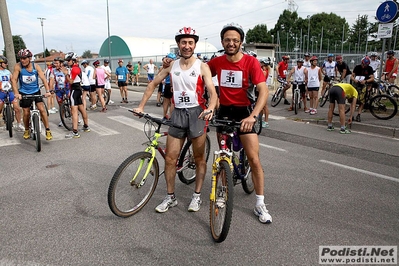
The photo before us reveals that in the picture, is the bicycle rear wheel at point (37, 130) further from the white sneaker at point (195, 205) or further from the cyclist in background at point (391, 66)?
the cyclist in background at point (391, 66)

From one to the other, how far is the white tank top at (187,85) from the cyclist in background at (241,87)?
0.26 metres

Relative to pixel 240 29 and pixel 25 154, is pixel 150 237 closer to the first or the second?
pixel 240 29

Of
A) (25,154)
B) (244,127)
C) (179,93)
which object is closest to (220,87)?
(179,93)

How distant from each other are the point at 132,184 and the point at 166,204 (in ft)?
1.59

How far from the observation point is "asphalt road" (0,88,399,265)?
2979 mm

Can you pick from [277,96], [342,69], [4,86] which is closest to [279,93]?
[277,96]

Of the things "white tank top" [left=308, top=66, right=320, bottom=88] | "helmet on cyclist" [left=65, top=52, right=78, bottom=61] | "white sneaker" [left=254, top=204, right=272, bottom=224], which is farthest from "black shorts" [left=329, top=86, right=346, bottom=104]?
"helmet on cyclist" [left=65, top=52, right=78, bottom=61]

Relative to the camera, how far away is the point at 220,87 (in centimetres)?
370

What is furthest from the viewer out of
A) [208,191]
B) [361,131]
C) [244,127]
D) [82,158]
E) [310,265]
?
[361,131]

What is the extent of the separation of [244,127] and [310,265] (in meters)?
1.35

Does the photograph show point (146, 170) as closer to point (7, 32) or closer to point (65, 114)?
point (65, 114)

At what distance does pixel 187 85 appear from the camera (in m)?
3.57

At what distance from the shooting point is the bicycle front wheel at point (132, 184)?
11.3 ft

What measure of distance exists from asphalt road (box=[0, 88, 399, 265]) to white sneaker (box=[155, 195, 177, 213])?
0.24ft
